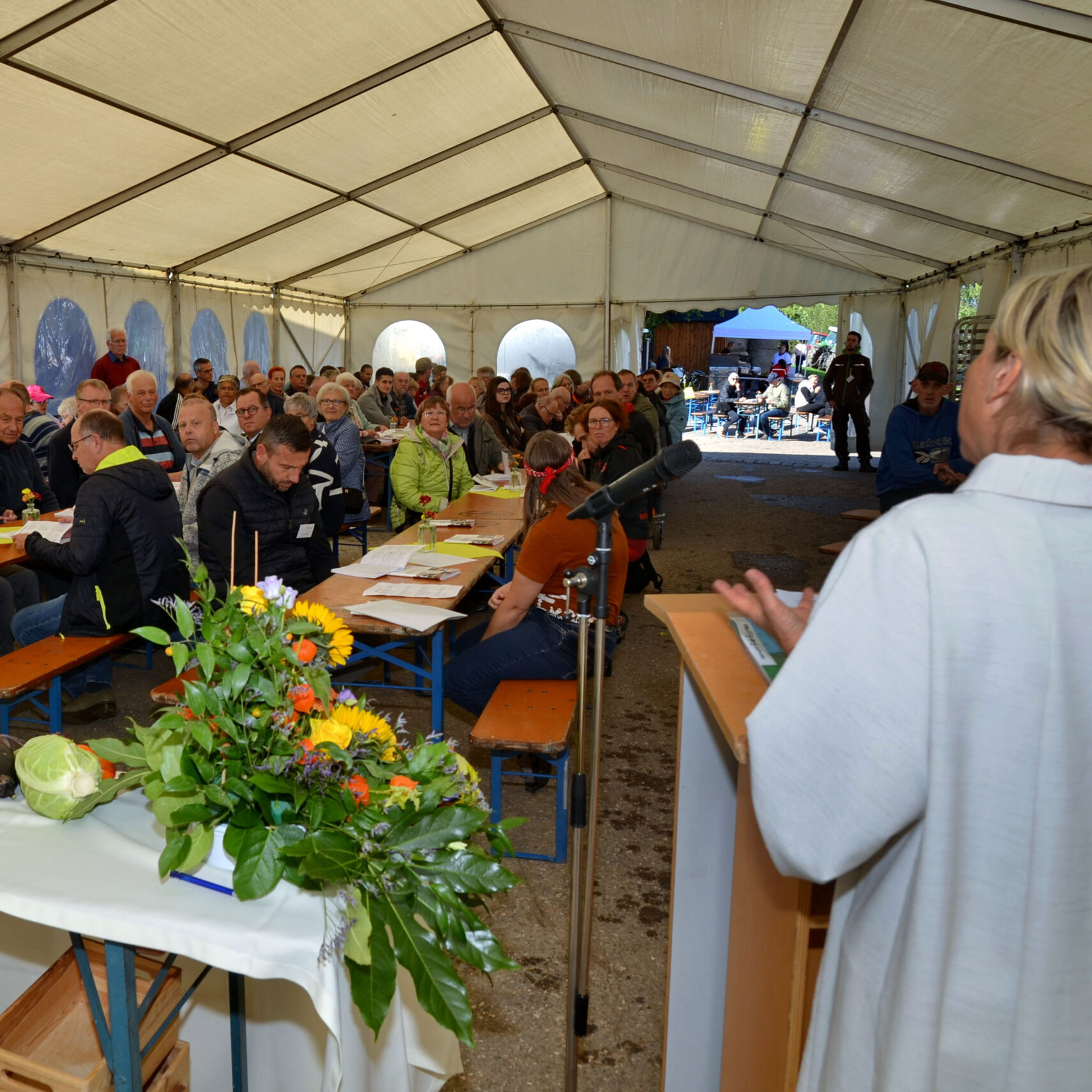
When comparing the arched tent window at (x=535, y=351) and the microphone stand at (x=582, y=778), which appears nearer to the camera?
the microphone stand at (x=582, y=778)

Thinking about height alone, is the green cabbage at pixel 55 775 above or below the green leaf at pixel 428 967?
above

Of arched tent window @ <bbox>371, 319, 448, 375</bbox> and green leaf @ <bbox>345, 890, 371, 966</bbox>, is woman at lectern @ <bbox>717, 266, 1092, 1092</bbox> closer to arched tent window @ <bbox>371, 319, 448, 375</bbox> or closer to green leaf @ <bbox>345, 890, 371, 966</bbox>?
green leaf @ <bbox>345, 890, 371, 966</bbox>

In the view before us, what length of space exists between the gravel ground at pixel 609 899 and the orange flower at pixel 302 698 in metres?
1.21

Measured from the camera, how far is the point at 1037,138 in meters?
6.61

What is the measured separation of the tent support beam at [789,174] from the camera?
9.60m

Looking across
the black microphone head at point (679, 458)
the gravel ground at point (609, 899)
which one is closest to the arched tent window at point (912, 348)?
the gravel ground at point (609, 899)

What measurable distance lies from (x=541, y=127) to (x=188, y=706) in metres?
11.2

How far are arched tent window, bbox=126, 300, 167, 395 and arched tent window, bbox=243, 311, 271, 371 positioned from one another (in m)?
2.01

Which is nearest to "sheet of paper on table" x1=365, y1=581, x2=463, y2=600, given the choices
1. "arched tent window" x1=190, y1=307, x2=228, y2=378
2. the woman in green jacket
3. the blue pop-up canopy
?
the woman in green jacket

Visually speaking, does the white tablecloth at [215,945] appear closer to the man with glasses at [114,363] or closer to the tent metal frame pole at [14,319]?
the tent metal frame pole at [14,319]

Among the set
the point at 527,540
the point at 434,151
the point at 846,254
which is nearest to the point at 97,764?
the point at 527,540

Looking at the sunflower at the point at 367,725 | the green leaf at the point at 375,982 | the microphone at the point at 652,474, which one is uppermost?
the microphone at the point at 652,474

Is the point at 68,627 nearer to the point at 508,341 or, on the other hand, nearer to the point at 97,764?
the point at 97,764

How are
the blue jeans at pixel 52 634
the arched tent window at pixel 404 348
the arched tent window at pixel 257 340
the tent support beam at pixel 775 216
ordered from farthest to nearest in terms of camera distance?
the arched tent window at pixel 404 348 → the arched tent window at pixel 257 340 → the tent support beam at pixel 775 216 → the blue jeans at pixel 52 634
